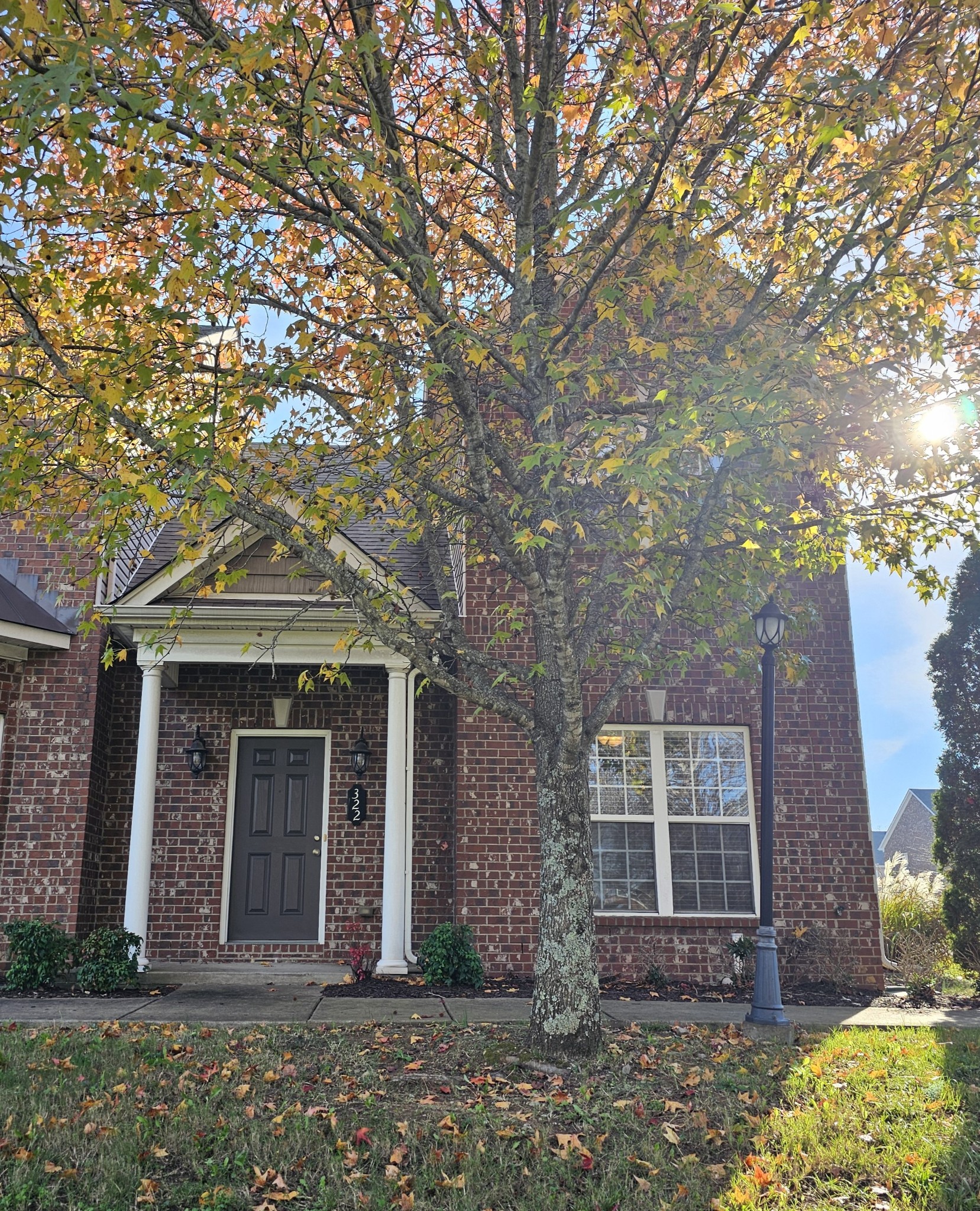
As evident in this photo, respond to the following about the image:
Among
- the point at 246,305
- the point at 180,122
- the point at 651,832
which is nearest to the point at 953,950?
the point at 651,832

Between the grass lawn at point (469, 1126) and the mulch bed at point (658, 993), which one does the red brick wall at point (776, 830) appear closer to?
the mulch bed at point (658, 993)

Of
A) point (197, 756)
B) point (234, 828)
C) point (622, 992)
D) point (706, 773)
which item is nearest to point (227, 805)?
point (234, 828)

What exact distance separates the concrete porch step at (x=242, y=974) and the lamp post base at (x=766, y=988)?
4.22 m

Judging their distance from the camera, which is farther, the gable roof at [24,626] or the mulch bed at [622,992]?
the gable roof at [24,626]

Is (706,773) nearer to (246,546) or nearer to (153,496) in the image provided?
(246,546)

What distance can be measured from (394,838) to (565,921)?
416 cm

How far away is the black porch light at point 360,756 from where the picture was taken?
35.4ft

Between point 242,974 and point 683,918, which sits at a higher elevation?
point 683,918

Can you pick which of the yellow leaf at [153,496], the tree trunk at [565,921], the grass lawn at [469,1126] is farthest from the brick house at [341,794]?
the yellow leaf at [153,496]

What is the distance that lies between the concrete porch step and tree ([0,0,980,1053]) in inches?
176

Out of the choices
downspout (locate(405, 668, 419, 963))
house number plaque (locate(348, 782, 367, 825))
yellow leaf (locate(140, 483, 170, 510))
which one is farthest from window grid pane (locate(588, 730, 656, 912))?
yellow leaf (locate(140, 483, 170, 510))

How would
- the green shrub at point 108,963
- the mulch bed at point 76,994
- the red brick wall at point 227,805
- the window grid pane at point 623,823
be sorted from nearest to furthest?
the mulch bed at point 76,994, the green shrub at point 108,963, the window grid pane at point 623,823, the red brick wall at point 227,805

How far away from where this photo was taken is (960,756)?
11.2 meters

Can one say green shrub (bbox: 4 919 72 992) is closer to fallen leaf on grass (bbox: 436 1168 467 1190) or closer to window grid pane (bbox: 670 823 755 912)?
window grid pane (bbox: 670 823 755 912)
